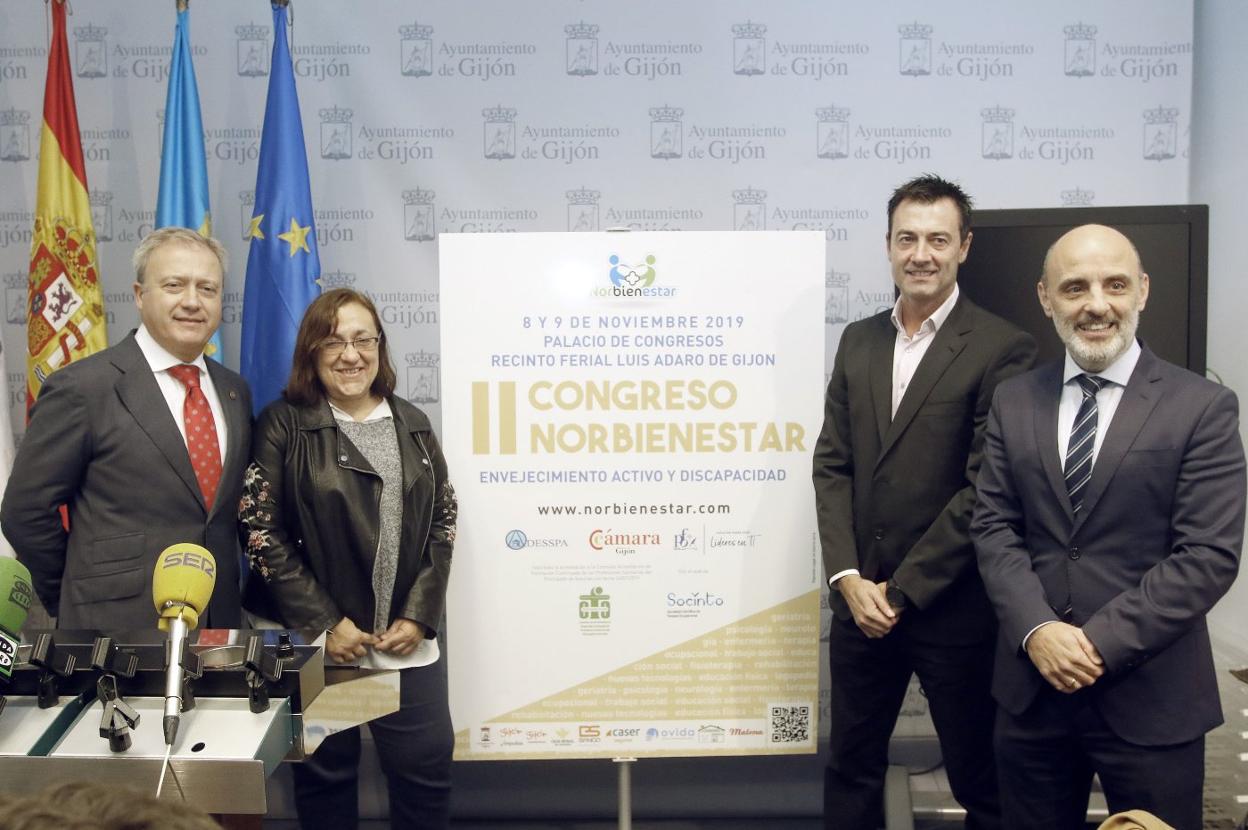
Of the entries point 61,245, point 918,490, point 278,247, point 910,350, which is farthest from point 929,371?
point 61,245

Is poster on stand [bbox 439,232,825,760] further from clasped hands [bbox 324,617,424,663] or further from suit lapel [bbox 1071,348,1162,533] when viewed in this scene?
suit lapel [bbox 1071,348,1162,533]

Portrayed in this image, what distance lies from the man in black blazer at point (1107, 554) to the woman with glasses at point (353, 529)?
1.36 m

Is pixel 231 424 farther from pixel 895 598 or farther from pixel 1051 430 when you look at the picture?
pixel 1051 430

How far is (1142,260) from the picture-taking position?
8.82 ft

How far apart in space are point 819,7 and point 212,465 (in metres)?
2.45

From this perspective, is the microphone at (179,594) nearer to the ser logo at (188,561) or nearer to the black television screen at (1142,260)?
the ser logo at (188,561)

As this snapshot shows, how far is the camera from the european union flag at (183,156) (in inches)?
121

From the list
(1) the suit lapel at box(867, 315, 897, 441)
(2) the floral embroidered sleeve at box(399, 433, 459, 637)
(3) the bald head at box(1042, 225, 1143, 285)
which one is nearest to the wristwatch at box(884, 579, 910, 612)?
(1) the suit lapel at box(867, 315, 897, 441)

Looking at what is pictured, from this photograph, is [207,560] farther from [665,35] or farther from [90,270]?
[665,35]

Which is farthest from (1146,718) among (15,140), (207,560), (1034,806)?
(15,140)

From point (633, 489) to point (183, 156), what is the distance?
1.79 metres

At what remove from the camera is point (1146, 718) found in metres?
1.97

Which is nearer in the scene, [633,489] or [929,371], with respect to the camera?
[929,371]

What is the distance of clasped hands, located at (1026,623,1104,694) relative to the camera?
6.45 feet
